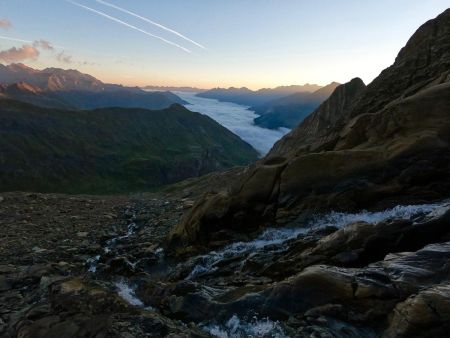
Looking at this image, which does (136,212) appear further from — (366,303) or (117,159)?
(117,159)

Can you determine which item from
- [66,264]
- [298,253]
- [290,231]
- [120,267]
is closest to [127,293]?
[120,267]

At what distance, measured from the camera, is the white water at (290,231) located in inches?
890

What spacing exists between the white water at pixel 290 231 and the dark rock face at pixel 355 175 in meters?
0.70

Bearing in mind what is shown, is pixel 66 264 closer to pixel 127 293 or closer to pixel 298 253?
pixel 127 293

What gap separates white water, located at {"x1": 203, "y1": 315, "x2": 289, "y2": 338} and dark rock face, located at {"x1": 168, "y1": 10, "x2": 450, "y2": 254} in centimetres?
1140

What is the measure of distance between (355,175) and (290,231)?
5069 millimetres

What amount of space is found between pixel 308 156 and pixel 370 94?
15.6m

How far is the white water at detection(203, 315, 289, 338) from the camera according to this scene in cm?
1458

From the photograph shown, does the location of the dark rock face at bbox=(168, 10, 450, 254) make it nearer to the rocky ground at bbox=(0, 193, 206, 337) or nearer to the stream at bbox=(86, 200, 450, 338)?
the stream at bbox=(86, 200, 450, 338)

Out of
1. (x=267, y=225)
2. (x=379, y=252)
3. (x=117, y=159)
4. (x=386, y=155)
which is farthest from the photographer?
(x=117, y=159)

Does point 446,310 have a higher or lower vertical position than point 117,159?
higher

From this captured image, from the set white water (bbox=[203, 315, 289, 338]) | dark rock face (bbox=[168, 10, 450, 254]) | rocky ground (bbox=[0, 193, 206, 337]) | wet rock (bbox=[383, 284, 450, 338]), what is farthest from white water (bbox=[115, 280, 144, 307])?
wet rock (bbox=[383, 284, 450, 338])

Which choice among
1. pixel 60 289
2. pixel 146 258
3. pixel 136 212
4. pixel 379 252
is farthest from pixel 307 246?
pixel 136 212

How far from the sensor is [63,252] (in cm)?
3438
